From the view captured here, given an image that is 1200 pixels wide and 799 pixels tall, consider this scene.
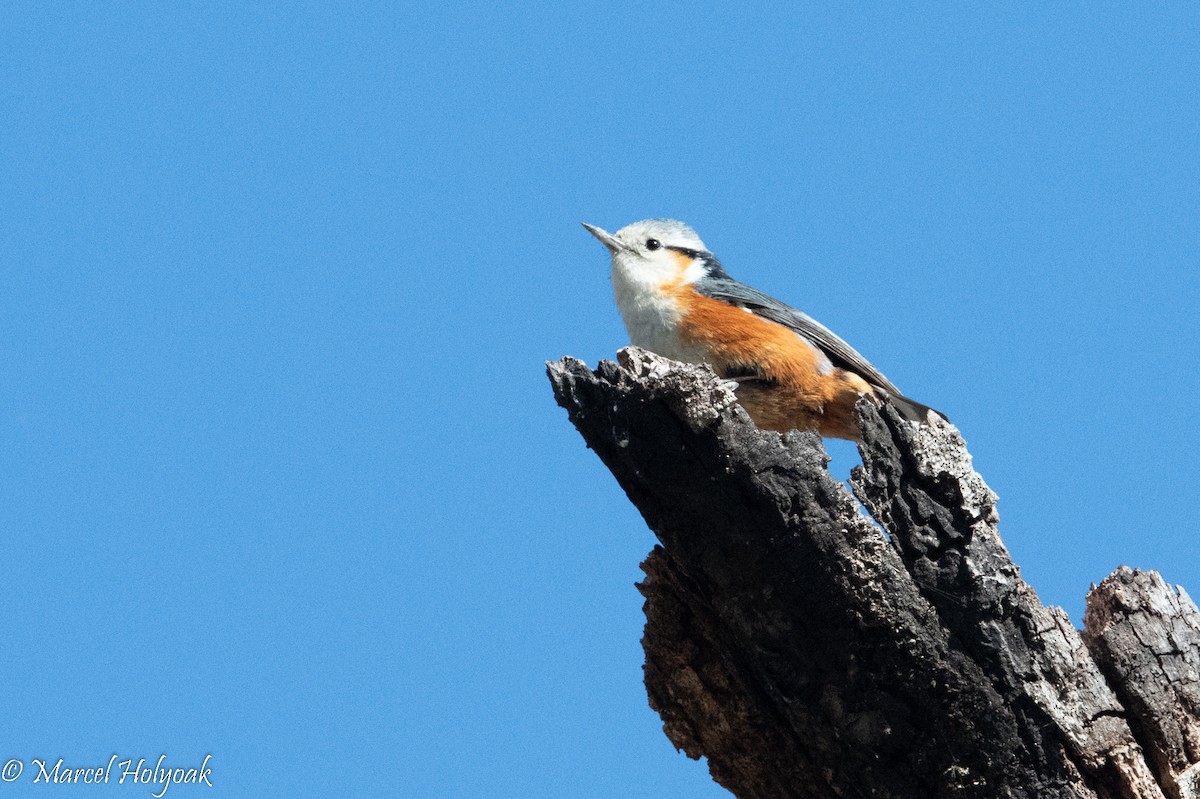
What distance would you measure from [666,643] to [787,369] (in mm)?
1786

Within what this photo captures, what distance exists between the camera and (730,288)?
6.84m

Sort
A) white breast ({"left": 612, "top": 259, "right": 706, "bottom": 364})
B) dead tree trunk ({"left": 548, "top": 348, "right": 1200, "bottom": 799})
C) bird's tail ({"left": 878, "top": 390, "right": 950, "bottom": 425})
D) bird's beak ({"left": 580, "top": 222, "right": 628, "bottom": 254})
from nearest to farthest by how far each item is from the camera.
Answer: dead tree trunk ({"left": 548, "top": 348, "right": 1200, "bottom": 799})
bird's tail ({"left": 878, "top": 390, "right": 950, "bottom": 425})
white breast ({"left": 612, "top": 259, "right": 706, "bottom": 364})
bird's beak ({"left": 580, "top": 222, "right": 628, "bottom": 254})

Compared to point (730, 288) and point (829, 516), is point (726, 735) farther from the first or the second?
point (730, 288)

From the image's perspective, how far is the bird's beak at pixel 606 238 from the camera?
23.9 ft

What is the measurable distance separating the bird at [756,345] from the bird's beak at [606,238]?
0.40 ft

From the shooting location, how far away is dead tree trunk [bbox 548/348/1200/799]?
4.22 meters

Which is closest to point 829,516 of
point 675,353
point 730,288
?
point 675,353

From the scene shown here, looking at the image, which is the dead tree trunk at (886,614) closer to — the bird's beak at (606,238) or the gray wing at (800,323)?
the gray wing at (800,323)

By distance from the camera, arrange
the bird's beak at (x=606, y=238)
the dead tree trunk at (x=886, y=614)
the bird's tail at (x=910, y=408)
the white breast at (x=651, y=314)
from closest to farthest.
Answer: the dead tree trunk at (x=886, y=614)
the bird's tail at (x=910, y=408)
the white breast at (x=651, y=314)
the bird's beak at (x=606, y=238)

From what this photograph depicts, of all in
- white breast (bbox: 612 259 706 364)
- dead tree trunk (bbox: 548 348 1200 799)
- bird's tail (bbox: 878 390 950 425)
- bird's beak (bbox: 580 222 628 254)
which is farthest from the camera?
bird's beak (bbox: 580 222 628 254)

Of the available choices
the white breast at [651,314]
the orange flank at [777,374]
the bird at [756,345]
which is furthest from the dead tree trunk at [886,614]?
the white breast at [651,314]

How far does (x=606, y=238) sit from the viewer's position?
7.32m

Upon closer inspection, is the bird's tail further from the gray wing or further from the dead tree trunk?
the dead tree trunk

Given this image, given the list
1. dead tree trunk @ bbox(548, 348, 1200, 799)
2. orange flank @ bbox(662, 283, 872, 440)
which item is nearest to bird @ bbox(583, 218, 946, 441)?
orange flank @ bbox(662, 283, 872, 440)
